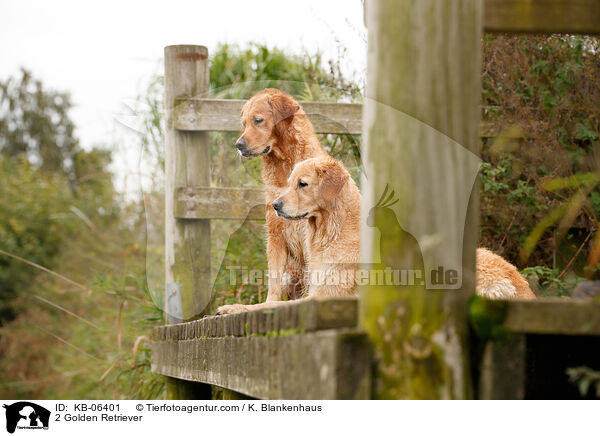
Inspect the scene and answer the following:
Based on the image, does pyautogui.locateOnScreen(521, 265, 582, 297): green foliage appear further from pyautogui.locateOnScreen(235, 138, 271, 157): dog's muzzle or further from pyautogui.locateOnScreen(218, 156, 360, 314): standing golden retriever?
pyautogui.locateOnScreen(235, 138, 271, 157): dog's muzzle

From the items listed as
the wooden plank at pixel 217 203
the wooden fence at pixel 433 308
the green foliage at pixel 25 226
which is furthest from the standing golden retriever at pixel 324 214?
the green foliage at pixel 25 226

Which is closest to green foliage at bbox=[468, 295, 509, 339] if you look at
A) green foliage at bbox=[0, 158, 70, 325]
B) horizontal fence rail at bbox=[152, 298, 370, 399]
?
horizontal fence rail at bbox=[152, 298, 370, 399]

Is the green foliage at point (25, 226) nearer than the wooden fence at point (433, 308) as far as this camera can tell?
No

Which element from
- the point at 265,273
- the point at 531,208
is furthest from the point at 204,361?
the point at 531,208

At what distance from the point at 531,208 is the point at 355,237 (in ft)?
6.09

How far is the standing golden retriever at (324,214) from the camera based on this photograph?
3.40 metres

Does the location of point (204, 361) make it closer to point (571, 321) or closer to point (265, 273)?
point (265, 273)

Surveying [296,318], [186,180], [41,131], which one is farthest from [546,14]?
[41,131]

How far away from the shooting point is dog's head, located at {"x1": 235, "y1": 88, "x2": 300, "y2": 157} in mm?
3881

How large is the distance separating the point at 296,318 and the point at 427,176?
594 millimetres

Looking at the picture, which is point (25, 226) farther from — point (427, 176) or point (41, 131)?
point (427, 176)

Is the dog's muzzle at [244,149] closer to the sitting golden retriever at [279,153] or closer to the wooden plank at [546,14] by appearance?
the sitting golden retriever at [279,153]

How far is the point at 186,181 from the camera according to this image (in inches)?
204
